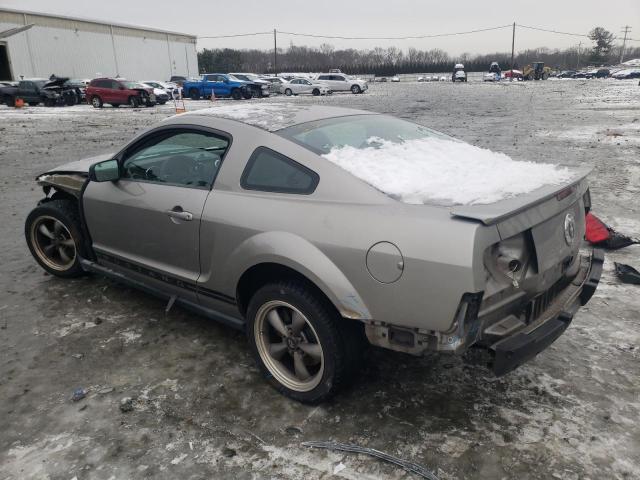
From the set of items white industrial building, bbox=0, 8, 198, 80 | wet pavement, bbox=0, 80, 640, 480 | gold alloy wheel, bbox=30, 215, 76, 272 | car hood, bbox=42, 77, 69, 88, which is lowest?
wet pavement, bbox=0, 80, 640, 480

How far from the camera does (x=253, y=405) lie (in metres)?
2.80

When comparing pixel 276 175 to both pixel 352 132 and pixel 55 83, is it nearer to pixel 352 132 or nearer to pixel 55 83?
pixel 352 132

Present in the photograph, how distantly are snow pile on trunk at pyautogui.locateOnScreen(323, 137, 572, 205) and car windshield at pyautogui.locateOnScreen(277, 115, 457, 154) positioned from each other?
55 millimetres

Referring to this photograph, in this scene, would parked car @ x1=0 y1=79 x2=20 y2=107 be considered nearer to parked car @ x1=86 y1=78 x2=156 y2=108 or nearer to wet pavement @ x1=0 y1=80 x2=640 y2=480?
parked car @ x1=86 y1=78 x2=156 y2=108

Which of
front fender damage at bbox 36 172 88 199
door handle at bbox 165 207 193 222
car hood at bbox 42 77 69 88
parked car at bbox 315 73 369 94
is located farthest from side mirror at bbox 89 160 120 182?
parked car at bbox 315 73 369 94

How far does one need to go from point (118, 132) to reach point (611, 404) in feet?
52.0

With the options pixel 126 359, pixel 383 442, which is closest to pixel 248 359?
pixel 126 359

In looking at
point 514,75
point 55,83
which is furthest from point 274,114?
point 514,75

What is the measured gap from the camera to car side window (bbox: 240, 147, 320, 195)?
269 cm

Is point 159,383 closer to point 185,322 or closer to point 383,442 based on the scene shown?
point 185,322

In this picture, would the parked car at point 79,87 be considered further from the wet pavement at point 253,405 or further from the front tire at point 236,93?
the wet pavement at point 253,405

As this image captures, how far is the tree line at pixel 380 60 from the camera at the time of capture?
9081 centimetres

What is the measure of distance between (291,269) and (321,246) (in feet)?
0.90

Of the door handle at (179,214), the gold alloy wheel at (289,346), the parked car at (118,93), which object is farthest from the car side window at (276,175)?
the parked car at (118,93)
